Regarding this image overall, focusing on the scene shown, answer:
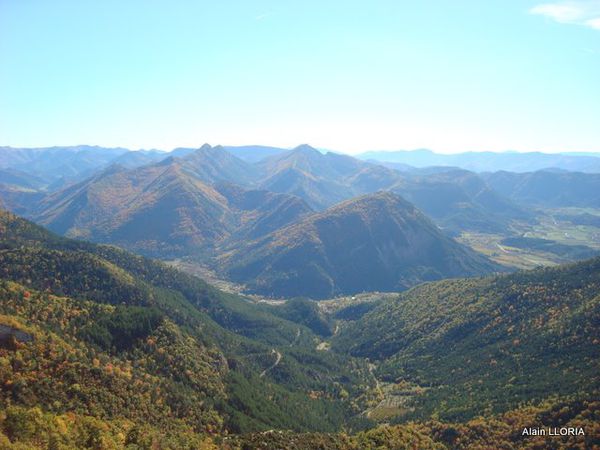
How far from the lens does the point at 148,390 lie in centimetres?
16212

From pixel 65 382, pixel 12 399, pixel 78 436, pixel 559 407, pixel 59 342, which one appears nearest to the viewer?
pixel 78 436

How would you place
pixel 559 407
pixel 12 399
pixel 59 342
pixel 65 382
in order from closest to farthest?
pixel 12 399 → pixel 65 382 → pixel 59 342 → pixel 559 407

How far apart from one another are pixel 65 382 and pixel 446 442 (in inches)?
5838

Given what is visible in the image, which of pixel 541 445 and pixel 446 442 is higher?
pixel 541 445

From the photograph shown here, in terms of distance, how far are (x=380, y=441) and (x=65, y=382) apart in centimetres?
10982

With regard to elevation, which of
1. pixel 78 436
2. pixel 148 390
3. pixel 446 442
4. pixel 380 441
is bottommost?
pixel 446 442

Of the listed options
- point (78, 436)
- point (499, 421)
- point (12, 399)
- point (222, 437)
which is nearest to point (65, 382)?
point (12, 399)

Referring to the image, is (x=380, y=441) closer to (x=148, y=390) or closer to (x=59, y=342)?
(x=148, y=390)

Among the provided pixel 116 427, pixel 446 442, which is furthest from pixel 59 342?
Result: pixel 446 442

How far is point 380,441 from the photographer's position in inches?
6860

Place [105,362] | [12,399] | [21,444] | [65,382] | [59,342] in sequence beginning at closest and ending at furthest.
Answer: [21,444] → [12,399] → [65,382] → [59,342] → [105,362]

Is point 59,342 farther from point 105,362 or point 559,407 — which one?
point 559,407

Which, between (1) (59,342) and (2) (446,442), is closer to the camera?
(1) (59,342)

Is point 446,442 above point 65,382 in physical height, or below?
below
